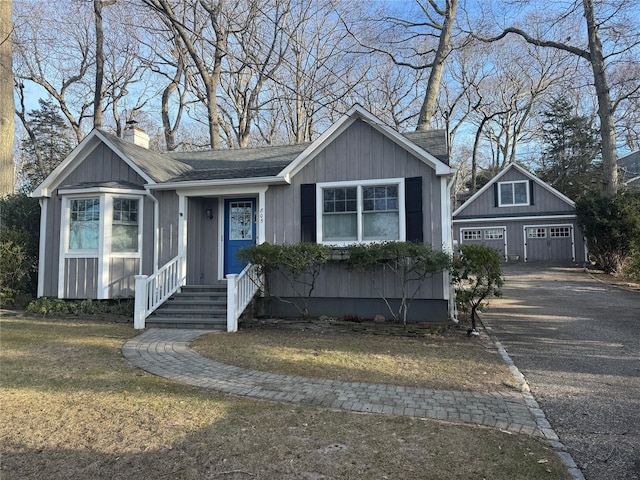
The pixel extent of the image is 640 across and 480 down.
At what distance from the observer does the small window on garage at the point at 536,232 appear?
2408cm

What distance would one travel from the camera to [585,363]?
588 centimetres

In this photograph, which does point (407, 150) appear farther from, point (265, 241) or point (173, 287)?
point (173, 287)

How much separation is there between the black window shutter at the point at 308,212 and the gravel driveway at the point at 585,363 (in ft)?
14.2

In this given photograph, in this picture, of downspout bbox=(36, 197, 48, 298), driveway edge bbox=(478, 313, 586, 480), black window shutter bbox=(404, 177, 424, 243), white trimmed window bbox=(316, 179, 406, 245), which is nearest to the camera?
driveway edge bbox=(478, 313, 586, 480)

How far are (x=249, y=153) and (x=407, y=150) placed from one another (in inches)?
207

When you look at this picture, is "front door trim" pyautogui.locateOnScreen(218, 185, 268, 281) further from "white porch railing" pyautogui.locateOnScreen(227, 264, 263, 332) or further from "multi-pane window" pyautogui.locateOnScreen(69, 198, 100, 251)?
"multi-pane window" pyautogui.locateOnScreen(69, 198, 100, 251)

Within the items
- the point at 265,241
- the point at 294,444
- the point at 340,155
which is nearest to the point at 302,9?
the point at 340,155

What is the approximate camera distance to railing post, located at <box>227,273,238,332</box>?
807cm

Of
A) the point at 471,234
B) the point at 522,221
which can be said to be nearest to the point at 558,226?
the point at 522,221

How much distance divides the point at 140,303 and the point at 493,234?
22.3 metres

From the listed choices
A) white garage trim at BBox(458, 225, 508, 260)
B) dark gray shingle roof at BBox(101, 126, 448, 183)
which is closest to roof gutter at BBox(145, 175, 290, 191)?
dark gray shingle roof at BBox(101, 126, 448, 183)

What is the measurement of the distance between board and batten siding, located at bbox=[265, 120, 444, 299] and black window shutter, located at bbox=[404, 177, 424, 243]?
0.33 feet

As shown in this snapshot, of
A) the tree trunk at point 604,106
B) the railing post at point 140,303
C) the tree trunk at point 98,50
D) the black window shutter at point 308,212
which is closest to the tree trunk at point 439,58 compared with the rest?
the tree trunk at point 604,106

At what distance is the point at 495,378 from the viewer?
5180 millimetres
